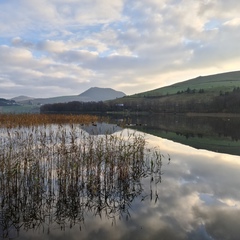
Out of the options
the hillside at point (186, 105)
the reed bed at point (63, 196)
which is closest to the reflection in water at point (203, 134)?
the reed bed at point (63, 196)

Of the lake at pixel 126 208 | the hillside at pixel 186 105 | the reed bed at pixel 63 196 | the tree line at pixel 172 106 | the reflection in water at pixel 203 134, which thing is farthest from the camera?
the hillside at pixel 186 105

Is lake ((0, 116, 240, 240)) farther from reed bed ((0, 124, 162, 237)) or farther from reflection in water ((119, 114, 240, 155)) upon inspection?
reflection in water ((119, 114, 240, 155))

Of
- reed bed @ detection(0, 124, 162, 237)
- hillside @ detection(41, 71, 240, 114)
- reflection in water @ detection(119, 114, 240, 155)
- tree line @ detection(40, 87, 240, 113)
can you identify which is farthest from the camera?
hillside @ detection(41, 71, 240, 114)

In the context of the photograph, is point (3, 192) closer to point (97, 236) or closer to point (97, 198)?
point (97, 198)

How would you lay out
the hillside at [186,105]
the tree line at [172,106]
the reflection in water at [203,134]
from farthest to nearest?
the hillside at [186,105], the tree line at [172,106], the reflection in water at [203,134]

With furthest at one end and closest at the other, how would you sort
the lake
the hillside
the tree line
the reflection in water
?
1. the hillside
2. the tree line
3. the reflection in water
4. the lake

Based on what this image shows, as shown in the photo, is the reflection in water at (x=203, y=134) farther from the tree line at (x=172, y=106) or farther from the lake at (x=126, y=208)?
the tree line at (x=172, y=106)

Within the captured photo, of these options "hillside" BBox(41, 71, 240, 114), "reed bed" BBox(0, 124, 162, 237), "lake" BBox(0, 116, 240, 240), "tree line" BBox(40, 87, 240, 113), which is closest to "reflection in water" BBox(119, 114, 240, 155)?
"lake" BBox(0, 116, 240, 240)

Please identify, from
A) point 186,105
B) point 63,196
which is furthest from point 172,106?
point 63,196

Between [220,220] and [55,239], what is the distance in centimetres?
632

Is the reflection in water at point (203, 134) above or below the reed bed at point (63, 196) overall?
below

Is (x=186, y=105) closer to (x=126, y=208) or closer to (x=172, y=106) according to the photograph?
(x=172, y=106)

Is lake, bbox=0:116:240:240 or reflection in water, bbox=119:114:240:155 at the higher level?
lake, bbox=0:116:240:240

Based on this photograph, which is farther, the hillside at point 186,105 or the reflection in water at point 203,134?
the hillside at point 186,105
